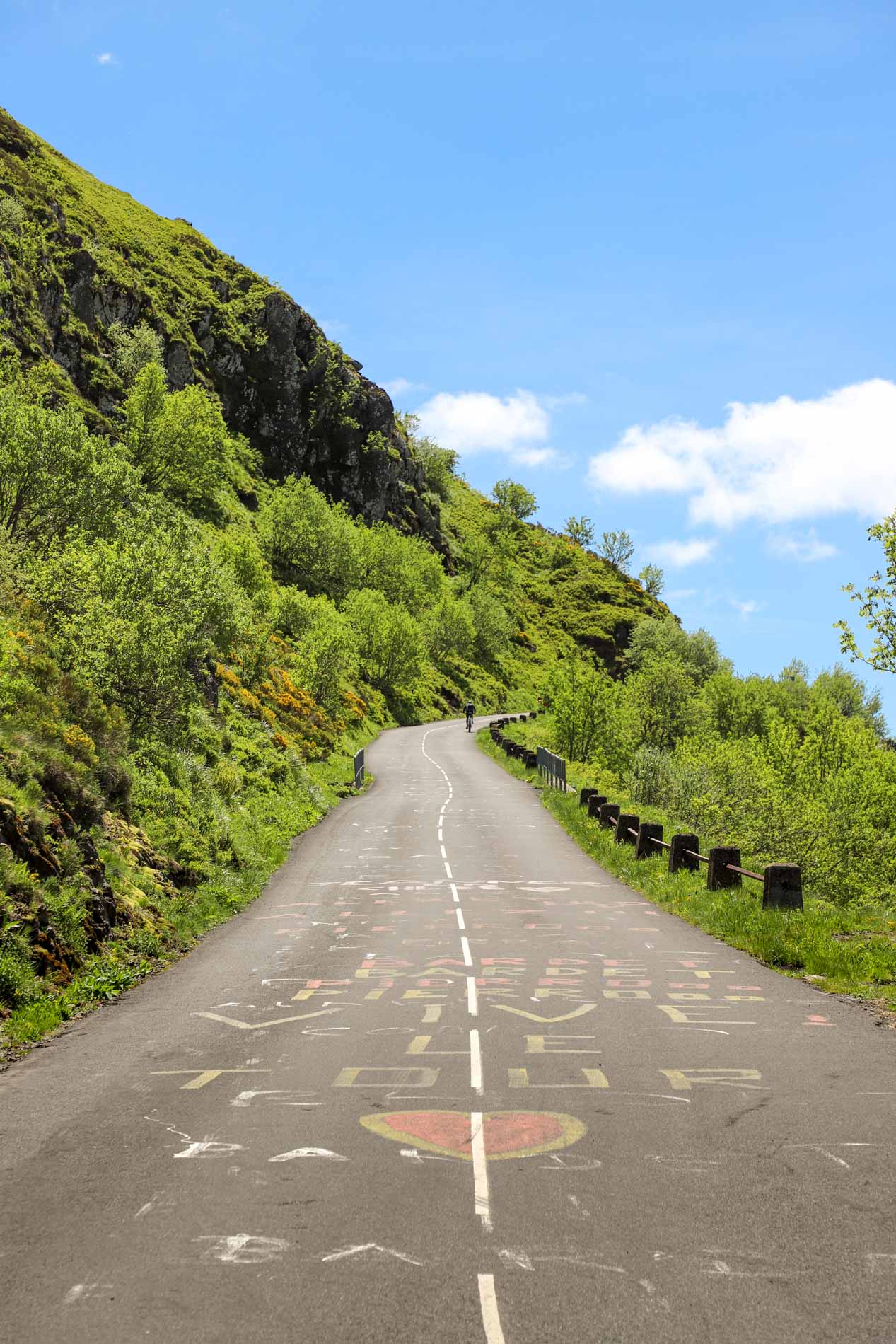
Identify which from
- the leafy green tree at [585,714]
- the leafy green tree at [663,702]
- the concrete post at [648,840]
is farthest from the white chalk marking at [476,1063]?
the leafy green tree at [663,702]

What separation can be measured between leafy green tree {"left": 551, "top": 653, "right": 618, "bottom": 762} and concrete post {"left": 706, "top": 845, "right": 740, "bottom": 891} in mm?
31876

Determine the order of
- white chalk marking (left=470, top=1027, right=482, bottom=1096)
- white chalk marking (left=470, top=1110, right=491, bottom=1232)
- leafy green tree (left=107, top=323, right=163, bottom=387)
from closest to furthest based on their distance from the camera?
1. white chalk marking (left=470, top=1110, right=491, bottom=1232)
2. white chalk marking (left=470, top=1027, right=482, bottom=1096)
3. leafy green tree (left=107, top=323, right=163, bottom=387)

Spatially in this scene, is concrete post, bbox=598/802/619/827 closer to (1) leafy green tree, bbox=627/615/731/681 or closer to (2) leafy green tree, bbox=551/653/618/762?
(2) leafy green tree, bbox=551/653/618/762

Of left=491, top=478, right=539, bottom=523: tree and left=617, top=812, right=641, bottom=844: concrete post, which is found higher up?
left=491, top=478, right=539, bottom=523: tree

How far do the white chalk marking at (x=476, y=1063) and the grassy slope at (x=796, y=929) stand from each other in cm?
486

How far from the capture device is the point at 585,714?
48062mm

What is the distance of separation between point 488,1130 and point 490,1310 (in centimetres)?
228

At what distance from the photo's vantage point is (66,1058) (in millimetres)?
8406

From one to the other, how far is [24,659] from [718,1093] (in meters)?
14.1

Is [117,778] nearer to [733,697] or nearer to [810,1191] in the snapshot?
[810,1191]

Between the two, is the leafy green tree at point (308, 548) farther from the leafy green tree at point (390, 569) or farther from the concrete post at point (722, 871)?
the concrete post at point (722, 871)

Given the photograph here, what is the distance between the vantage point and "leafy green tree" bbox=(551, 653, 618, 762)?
47969 millimetres

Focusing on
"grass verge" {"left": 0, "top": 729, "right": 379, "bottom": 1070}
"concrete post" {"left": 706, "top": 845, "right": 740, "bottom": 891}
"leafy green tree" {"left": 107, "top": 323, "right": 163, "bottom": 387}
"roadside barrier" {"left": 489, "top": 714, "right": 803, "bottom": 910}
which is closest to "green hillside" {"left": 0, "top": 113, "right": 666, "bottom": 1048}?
"grass verge" {"left": 0, "top": 729, "right": 379, "bottom": 1070}

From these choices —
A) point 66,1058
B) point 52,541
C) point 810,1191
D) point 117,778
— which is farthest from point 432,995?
point 52,541
